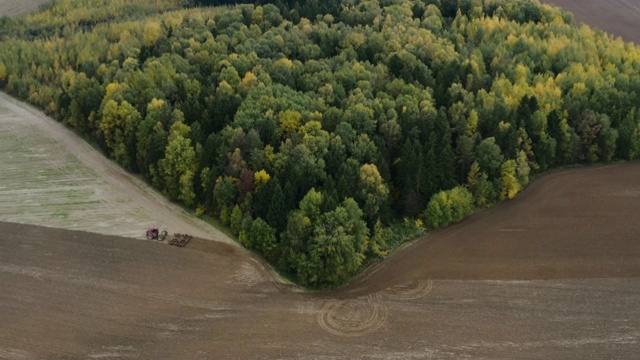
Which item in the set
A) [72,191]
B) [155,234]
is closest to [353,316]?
[155,234]

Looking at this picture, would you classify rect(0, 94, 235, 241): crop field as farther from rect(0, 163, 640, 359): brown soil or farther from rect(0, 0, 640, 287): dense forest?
rect(0, 0, 640, 287): dense forest

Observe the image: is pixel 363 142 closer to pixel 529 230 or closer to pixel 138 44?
pixel 529 230

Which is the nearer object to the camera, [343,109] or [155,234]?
[155,234]

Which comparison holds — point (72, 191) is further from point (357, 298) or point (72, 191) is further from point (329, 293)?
point (357, 298)

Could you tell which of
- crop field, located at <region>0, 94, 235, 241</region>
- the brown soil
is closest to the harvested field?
the brown soil

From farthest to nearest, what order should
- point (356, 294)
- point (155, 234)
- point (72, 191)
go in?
point (72, 191) < point (155, 234) < point (356, 294)

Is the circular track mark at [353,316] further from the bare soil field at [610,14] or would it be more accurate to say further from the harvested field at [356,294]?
the bare soil field at [610,14]

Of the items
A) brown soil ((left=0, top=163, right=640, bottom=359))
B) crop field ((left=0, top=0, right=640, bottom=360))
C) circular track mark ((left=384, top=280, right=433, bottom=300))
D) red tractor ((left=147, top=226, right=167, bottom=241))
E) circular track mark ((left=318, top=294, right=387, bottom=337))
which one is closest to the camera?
brown soil ((left=0, top=163, right=640, bottom=359))
